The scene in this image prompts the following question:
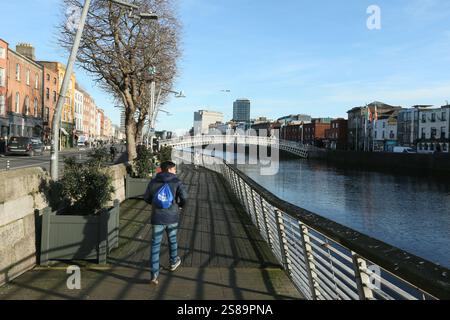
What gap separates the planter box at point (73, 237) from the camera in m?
6.29

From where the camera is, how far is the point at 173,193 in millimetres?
5816

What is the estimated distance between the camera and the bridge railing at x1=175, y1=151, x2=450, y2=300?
111 inches

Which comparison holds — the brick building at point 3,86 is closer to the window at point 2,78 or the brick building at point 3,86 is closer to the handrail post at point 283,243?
the window at point 2,78

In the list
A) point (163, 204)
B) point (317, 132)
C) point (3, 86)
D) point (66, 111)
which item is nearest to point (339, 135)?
point (317, 132)

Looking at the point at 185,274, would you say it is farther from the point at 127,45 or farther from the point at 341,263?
the point at 127,45

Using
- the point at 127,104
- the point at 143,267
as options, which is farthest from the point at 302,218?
the point at 127,104

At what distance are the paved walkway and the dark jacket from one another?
0.78 meters

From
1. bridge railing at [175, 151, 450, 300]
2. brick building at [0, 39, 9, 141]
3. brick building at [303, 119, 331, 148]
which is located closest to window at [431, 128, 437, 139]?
brick building at [303, 119, 331, 148]

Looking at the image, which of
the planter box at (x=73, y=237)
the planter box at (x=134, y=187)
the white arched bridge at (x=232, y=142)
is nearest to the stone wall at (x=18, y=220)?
the planter box at (x=73, y=237)

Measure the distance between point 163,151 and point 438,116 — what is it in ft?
226

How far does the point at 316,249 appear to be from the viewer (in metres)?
5.25

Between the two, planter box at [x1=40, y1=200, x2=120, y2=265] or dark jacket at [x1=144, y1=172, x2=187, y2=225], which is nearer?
dark jacket at [x1=144, y1=172, x2=187, y2=225]

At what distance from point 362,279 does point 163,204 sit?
289 cm

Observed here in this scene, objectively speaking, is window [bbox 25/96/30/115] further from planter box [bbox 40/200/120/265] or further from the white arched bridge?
planter box [bbox 40/200/120/265]
